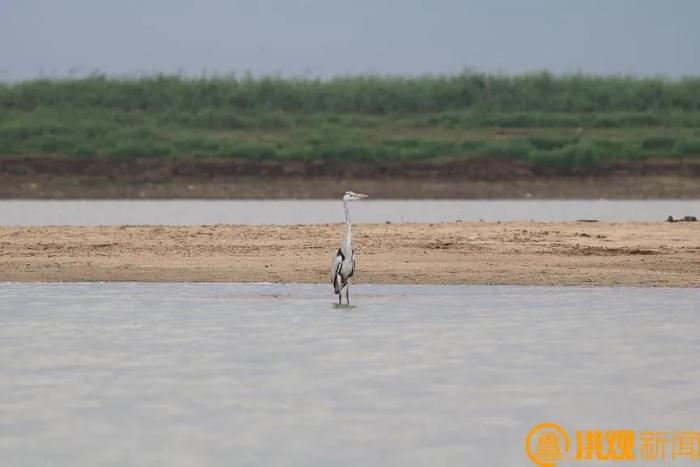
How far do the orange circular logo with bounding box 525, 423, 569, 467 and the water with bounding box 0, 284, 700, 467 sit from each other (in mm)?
85

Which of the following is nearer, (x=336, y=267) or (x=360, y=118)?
(x=336, y=267)

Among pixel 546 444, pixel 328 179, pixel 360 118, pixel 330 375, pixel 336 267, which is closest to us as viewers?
pixel 546 444

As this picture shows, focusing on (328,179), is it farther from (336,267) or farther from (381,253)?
(336,267)

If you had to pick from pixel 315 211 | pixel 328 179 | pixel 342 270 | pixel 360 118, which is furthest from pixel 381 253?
pixel 360 118

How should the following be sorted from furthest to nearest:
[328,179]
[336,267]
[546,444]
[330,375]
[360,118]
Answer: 1. [360,118]
2. [328,179]
3. [336,267]
4. [330,375]
5. [546,444]

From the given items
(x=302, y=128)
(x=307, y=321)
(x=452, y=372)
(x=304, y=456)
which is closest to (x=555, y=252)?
(x=307, y=321)

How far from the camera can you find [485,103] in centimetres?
4609

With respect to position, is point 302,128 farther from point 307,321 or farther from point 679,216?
point 307,321

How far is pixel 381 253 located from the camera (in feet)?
67.6

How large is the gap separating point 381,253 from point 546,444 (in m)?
12.2

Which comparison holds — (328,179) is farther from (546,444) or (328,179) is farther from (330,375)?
(546,444)

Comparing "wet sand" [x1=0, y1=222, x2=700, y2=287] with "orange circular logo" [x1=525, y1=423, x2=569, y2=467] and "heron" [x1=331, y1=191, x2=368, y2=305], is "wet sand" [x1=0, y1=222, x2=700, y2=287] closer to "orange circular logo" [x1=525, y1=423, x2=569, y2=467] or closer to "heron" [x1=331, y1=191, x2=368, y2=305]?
"heron" [x1=331, y1=191, x2=368, y2=305]

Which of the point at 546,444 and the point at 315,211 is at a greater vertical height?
the point at 315,211

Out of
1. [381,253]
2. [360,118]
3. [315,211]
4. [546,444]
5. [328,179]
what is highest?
[360,118]
